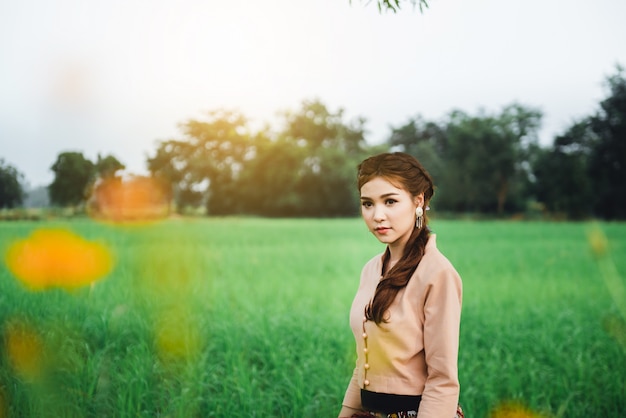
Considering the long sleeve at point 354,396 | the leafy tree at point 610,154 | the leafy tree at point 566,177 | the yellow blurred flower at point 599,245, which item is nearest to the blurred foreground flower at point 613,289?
the yellow blurred flower at point 599,245

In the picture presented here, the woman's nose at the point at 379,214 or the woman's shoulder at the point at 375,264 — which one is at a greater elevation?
the woman's nose at the point at 379,214

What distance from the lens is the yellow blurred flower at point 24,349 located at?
10.4 ft

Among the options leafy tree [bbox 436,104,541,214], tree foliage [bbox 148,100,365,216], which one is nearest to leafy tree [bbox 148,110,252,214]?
tree foliage [bbox 148,100,365,216]

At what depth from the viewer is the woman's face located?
1.60 metres

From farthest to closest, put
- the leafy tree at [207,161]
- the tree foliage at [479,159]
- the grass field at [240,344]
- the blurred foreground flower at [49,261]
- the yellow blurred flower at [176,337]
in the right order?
1. the tree foliage at [479,159]
2. the leafy tree at [207,161]
3. the blurred foreground flower at [49,261]
4. the yellow blurred flower at [176,337]
5. the grass field at [240,344]

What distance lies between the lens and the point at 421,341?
5.11 ft

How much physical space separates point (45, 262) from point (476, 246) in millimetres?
9584

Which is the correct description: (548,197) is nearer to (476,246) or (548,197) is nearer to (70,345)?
(476,246)

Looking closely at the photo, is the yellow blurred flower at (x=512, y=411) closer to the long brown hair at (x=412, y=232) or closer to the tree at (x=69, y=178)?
the long brown hair at (x=412, y=232)

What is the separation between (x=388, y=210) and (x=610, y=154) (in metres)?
23.4

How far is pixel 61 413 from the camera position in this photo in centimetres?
291

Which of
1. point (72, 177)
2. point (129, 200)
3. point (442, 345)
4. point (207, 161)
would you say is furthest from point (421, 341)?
point (207, 161)

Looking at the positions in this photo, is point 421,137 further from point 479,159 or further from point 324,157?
point 324,157

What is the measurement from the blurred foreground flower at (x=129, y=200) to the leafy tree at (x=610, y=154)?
1726 cm
